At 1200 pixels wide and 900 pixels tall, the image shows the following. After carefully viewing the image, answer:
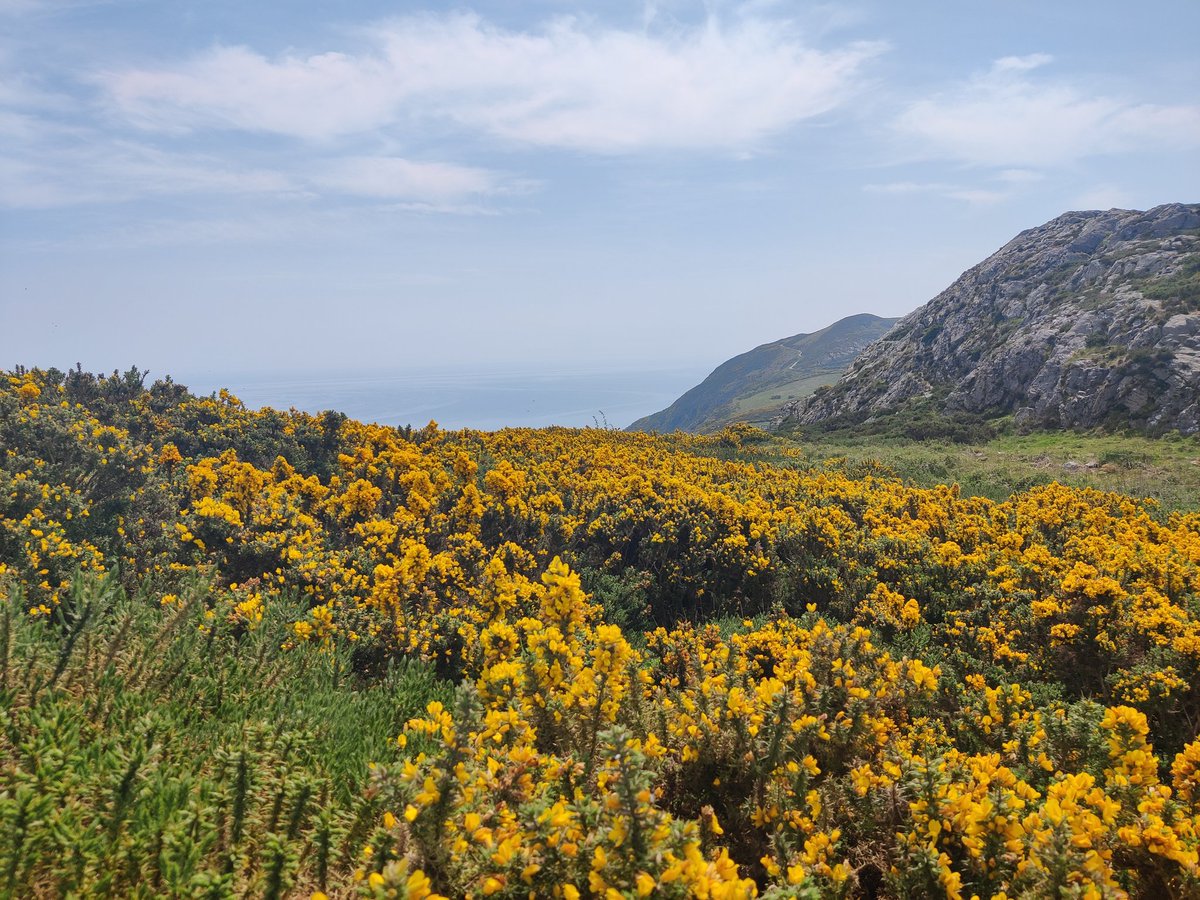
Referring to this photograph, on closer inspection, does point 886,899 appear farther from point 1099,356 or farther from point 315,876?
point 1099,356

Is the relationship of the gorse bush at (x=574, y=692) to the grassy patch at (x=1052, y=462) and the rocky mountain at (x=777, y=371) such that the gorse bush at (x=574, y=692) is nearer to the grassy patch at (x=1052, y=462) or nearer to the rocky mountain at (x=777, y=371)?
the grassy patch at (x=1052, y=462)

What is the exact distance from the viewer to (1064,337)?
41.4 m

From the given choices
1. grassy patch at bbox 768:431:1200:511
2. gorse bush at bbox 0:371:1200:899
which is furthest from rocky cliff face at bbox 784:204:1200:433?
gorse bush at bbox 0:371:1200:899

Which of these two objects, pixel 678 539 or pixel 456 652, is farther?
pixel 678 539

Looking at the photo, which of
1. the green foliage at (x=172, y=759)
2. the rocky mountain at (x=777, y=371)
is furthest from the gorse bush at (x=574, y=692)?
the rocky mountain at (x=777, y=371)

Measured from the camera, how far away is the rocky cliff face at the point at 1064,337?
32.6m

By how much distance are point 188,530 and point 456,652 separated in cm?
516

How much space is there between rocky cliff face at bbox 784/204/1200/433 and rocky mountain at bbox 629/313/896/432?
46153 millimetres

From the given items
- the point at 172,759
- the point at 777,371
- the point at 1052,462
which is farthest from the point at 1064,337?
the point at 777,371

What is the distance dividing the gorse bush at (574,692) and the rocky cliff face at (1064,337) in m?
29.8

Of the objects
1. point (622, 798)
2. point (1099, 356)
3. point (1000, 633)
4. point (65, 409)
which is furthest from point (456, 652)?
point (1099, 356)

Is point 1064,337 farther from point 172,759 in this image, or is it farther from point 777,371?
point 777,371

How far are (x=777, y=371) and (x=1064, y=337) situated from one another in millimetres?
105908

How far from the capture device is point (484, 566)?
8.41m
